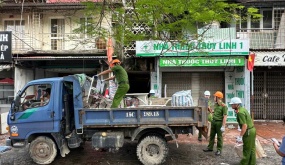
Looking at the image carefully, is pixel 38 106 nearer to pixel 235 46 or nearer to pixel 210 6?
pixel 210 6

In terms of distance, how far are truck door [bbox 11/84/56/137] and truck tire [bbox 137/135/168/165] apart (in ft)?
7.08

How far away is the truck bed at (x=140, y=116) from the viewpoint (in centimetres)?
633

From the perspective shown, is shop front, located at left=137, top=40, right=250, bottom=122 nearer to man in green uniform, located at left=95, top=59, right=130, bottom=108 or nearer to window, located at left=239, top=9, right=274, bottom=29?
window, located at left=239, top=9, right=274, bottom=29

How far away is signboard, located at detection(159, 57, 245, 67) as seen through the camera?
11.3 metres

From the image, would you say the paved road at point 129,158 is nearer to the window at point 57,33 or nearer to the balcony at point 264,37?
the balcony at point 264,37

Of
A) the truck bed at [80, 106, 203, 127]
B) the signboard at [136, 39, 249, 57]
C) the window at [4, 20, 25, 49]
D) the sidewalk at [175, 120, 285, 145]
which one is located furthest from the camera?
the window at [4, 20, 25, 49]

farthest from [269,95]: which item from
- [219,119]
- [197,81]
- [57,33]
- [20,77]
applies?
[20,77]

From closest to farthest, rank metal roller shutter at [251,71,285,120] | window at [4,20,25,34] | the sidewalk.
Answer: the sidewalk, metal roller shutter at [251,71,285,120], window at [4,20,25,34]

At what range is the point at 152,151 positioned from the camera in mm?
6445

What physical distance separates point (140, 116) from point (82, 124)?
1.33m

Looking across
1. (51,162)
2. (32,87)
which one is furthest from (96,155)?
(32,87)

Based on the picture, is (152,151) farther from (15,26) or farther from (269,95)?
(15,26)

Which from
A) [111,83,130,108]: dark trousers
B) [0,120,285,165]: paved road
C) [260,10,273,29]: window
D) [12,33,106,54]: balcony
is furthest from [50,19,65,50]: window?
[260,10,273,29]: window

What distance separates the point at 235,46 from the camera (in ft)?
37.0
